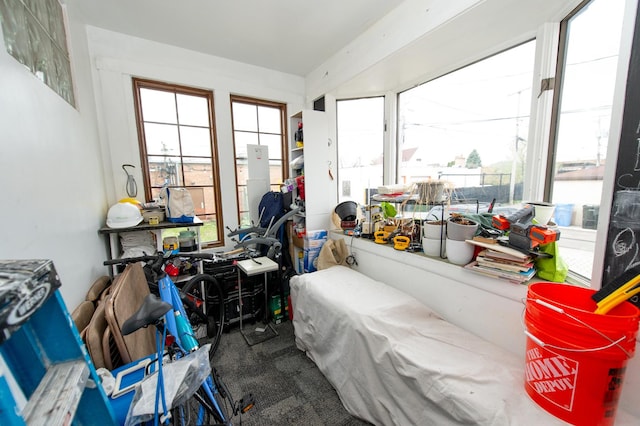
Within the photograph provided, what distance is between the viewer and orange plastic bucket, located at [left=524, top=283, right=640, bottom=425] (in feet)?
2.60

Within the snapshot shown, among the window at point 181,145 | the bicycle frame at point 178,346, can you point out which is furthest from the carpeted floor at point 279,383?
the window at point 181,145

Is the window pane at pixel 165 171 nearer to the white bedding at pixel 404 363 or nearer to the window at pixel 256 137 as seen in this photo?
the window at pixel 256 137

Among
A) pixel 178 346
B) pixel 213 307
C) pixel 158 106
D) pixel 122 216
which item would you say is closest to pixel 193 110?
pixel 158 106

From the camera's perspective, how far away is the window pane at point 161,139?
2592 mm

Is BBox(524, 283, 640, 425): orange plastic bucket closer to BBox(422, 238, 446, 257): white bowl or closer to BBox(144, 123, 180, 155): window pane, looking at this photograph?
BBox(422, 238, 446, 257): white bowl

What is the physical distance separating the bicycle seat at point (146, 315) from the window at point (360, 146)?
244cm

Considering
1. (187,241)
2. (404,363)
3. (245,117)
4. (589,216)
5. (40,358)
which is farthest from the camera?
(245,117)

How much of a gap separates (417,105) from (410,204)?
1162 mm

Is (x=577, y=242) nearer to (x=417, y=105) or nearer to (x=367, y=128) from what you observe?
Answer: (x=417, y=105)

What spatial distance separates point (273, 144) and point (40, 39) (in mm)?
2214

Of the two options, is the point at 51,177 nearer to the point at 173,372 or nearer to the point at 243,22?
the point at 173,372

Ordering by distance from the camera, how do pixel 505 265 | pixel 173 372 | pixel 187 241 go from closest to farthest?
pixel 173 372 → pixel 505 265 → pixel 187 241

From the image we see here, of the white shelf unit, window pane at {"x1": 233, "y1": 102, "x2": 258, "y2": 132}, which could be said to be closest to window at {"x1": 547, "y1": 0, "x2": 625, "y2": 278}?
the white shelf unit

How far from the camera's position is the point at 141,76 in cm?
242
